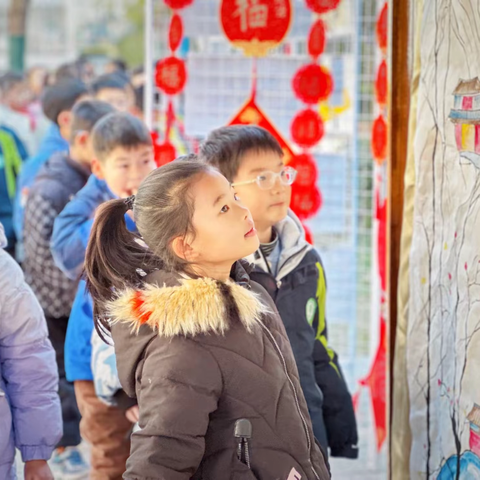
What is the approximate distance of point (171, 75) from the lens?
11.1 feet

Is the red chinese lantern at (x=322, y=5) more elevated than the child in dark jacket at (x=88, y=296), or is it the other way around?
the red chinese lantern at (x=322, y=5)

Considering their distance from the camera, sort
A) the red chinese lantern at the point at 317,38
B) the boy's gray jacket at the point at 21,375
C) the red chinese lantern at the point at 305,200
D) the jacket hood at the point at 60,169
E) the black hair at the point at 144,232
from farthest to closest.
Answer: the jacket hood at the point at 60,169 < the red chinese lantern at the point at 305,200 < the red chinese lantern at the point at 317,38 < the boy's gray jacket at the point at 21,375 < the black hair at the point at 144,232

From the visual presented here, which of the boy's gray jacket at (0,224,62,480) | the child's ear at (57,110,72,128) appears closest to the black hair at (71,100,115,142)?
the child's ear at (57,110,72,128)

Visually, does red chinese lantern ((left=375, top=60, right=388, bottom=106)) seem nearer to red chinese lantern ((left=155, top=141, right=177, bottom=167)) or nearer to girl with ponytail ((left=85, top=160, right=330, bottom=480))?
red chinese lantern ((left=155, top=141, right=177, bottom=167))

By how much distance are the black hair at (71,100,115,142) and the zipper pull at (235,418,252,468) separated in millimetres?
2265

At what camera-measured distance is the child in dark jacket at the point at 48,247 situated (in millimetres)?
3480

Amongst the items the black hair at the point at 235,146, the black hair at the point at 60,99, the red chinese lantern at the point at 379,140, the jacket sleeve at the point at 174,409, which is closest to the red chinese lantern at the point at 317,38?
the red chinese lantern at the point at 379,140

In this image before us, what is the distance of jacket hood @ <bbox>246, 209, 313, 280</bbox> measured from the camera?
2.09 m

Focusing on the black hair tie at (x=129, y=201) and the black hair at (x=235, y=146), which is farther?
the black hair at (x=235, y=146)

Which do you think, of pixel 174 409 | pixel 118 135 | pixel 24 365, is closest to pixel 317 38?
pixel 118 135

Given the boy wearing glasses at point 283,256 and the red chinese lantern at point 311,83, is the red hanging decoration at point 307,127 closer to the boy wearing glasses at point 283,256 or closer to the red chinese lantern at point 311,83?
the red chinese lantern at point 311,83

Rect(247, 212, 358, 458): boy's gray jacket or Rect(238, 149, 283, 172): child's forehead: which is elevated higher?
Rect(238, 149, 283, 172): child's forehead

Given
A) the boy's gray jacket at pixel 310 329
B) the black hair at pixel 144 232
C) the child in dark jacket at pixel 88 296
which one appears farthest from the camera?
the child in dark jacket at pixel 88 296

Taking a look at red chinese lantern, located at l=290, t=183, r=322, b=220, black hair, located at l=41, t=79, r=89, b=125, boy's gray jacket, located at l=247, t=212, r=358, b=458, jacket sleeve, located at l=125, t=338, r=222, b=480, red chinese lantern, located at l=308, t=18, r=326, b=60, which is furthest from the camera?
black hair, located at l=41, t=79, r=89, b=125
